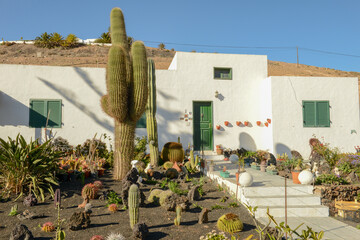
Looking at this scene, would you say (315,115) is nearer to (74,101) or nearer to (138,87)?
(138,87)

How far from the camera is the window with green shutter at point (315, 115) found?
10664 mm

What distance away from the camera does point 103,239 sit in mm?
3348

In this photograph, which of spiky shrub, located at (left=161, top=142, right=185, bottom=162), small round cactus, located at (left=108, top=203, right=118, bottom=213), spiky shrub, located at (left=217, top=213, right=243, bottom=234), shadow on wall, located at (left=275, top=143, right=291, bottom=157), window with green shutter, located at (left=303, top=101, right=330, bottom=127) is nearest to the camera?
spiky shrub, located at (left=217, top=213, right=243, bottom=234)

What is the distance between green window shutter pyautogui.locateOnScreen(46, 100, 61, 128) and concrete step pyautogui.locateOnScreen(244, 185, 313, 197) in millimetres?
7703

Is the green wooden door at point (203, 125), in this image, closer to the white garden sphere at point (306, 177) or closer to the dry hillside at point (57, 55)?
the white garden sphere at point (306, 177)

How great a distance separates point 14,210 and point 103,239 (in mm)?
2096

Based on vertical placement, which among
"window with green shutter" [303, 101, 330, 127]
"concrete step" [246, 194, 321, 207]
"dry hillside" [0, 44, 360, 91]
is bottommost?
"concrete step" [246, 194, 321, 207]

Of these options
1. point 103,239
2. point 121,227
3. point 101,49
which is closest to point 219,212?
point 121,227

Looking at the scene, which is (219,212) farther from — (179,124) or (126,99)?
(179,124)

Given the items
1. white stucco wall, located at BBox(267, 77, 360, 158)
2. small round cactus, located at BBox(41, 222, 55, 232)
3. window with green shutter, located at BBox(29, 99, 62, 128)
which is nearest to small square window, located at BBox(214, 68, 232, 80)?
white stucco wall, located at BBox(267, 77, 360, 158)

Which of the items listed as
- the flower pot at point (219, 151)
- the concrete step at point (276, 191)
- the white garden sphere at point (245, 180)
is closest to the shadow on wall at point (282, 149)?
the flower pot at point (219, 151)

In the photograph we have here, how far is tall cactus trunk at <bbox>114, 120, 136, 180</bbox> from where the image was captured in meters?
6.46

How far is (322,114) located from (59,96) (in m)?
10.7

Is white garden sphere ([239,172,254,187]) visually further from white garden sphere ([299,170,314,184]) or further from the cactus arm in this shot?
the cactus arm
